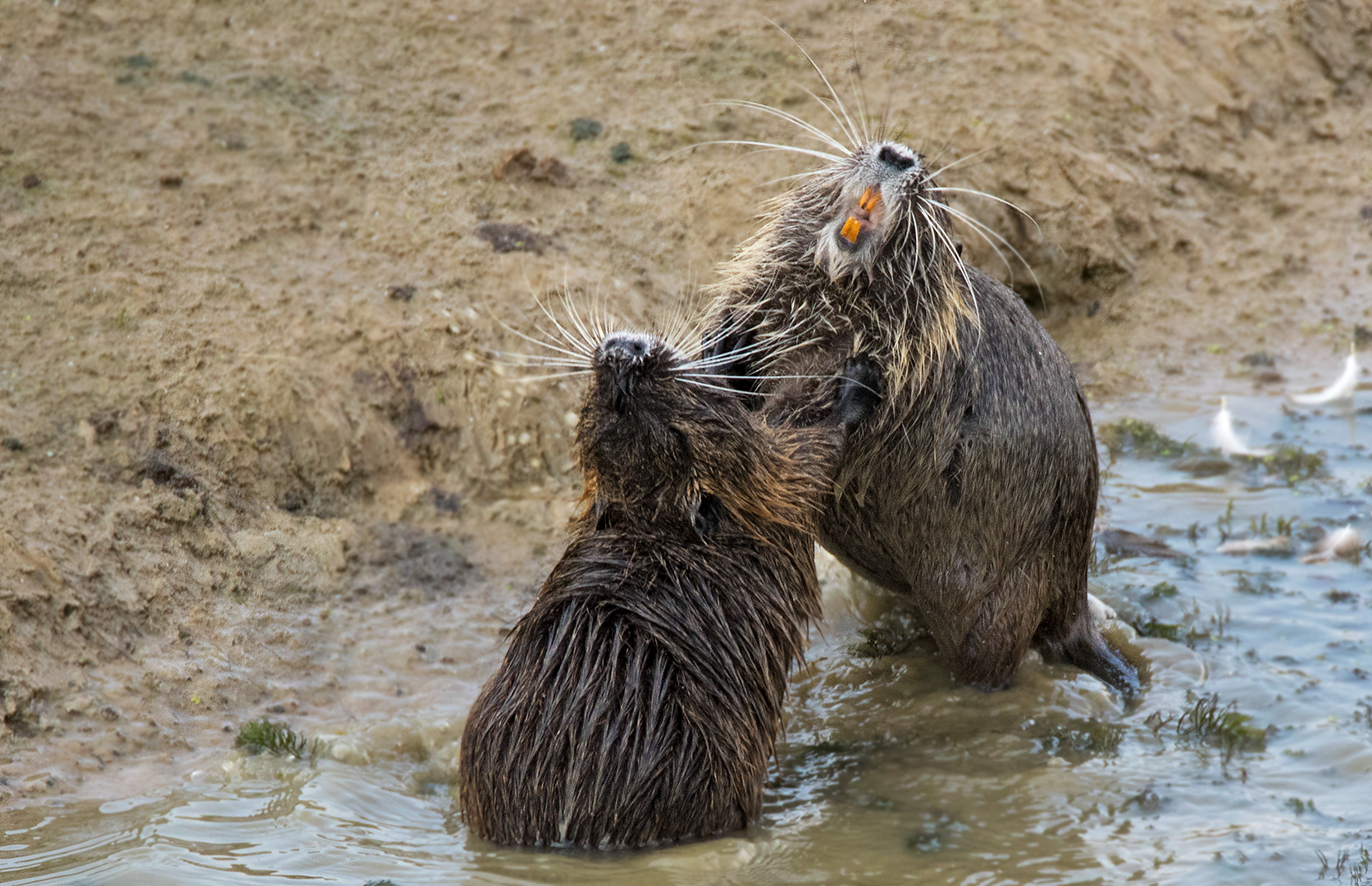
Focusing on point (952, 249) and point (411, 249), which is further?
point (411, 249)

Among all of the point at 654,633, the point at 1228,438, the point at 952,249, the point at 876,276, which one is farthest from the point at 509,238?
the point at 1228,438

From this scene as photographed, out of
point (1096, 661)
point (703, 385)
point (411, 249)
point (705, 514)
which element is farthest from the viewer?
point (411, 249)

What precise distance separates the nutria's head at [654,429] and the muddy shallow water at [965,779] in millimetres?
905

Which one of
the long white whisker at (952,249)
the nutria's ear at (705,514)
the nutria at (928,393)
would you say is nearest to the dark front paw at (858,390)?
the nutria at (928,393)

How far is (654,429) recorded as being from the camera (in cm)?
353

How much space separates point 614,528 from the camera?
3.76m

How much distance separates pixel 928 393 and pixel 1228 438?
8.33 feet

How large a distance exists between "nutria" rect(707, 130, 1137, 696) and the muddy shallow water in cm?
40

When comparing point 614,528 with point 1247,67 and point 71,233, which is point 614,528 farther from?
point 1247,67

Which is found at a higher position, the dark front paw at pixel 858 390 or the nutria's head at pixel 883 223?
the nutria's head at pixel 883 223

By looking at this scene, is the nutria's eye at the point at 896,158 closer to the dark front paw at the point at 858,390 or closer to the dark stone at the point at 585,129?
the dark front paw at the point at 858,390

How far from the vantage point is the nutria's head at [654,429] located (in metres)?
3.47

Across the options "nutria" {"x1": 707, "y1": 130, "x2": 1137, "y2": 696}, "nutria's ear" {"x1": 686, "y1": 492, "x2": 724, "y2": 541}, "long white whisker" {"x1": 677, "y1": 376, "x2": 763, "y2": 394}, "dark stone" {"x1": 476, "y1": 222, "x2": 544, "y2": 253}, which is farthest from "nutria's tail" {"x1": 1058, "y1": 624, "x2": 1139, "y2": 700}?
"dark stone" {"x1": 476, "y1": 222, "x2": 544, "y2": 253}

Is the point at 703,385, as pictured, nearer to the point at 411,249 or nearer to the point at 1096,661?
A: the point at 1096,661
